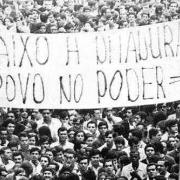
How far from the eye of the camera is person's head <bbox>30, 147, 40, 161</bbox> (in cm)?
184

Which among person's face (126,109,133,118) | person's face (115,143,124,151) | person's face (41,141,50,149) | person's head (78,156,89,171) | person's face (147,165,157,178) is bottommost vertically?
person's face (147,165,157,178)

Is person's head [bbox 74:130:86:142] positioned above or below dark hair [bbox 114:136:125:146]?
above

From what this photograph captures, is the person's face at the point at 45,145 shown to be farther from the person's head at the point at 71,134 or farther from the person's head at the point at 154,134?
the person's head at the point at 154,134

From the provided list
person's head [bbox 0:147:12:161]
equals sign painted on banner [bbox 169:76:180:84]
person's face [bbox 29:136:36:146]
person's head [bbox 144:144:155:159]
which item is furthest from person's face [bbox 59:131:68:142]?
equals sign painted on banner [bbox 169:76:180:84]

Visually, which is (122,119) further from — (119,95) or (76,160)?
(76,160)

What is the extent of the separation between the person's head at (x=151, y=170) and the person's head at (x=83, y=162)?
237 mm

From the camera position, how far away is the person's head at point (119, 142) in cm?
184

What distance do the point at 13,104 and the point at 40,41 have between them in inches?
10.3

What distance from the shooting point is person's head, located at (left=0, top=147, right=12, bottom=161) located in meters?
1.84

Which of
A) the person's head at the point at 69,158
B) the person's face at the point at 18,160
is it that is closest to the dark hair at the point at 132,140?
the person's head at the point at 69,158

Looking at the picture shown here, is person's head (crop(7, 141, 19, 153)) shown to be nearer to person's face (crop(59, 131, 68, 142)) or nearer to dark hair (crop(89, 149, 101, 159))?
person's face (crop(59, 131, 68, 142))

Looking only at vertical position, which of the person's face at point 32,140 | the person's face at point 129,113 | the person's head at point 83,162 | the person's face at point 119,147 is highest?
the person's face at point 129,113

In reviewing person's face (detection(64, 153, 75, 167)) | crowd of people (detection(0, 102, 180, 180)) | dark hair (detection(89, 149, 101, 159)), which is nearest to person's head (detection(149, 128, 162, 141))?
crowd of people (detection(0, 102, 180, 180))

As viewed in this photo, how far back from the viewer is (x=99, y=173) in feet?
6.04
